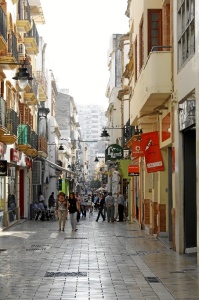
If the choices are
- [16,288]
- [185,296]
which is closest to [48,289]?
[16,288]

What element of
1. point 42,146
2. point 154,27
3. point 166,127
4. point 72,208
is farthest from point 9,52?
point 42,146

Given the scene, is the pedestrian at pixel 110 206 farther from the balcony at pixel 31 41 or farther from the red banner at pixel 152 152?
the red banner at pixel 152 152

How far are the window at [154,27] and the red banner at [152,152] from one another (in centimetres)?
329

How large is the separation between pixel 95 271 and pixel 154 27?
1029cm

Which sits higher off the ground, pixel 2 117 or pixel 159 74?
pixel 159 74

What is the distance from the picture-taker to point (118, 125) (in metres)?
64.3

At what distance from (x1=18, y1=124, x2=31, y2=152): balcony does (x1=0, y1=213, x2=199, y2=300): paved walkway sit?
1369cm

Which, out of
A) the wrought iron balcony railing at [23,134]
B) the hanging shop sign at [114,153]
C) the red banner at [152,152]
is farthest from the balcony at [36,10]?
the red banner at [152,152]

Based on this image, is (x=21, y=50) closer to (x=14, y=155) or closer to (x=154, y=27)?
(x=14, y=155)

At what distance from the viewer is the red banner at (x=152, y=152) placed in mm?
23281

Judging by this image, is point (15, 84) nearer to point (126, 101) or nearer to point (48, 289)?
point (126, 101)

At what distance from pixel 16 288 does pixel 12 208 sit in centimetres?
2322

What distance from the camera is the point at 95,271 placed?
14773mm

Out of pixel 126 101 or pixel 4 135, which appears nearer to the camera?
pixel 4 135
